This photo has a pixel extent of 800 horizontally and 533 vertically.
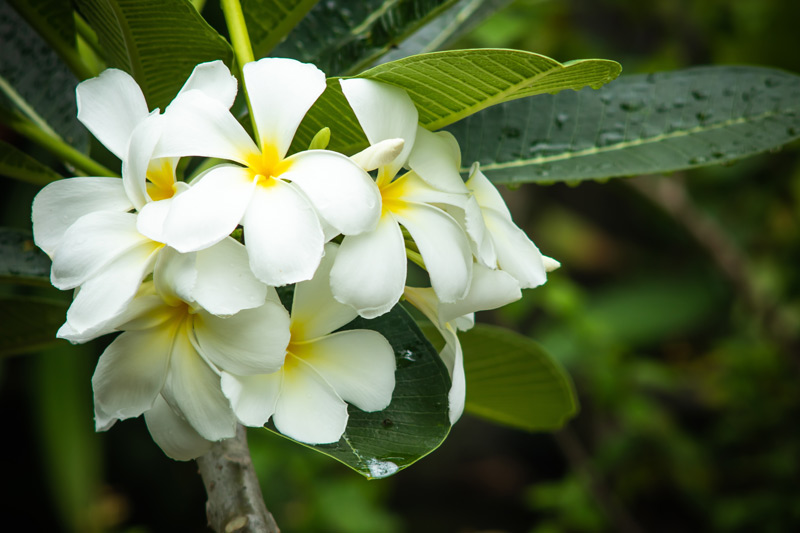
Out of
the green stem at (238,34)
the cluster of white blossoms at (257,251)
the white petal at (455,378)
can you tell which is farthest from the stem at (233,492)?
the green stem at (238,34)

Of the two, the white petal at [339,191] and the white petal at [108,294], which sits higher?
the white petal at [339,191]

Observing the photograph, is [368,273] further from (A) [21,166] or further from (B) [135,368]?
(A) [21,166]

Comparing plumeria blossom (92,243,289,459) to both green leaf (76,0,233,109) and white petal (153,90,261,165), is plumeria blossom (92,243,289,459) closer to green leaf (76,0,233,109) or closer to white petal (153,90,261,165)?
white petal (153,90,261,165)

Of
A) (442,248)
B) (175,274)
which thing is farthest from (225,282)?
(442,248)

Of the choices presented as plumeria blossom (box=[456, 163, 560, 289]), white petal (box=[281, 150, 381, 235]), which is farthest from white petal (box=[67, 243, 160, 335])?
plumeria blossom (box=[456, 163, 560, 289])

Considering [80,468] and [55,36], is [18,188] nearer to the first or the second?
[80,468]

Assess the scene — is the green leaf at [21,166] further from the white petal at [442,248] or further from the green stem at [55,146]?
the white petal at [442,248]

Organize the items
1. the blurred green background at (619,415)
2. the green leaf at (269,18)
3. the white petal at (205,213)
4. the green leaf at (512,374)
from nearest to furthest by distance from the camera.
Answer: the white petal at (205,213)
the green leaf at (269,18)
the green leaf at (512,374)
the blurred green background at (619,415)

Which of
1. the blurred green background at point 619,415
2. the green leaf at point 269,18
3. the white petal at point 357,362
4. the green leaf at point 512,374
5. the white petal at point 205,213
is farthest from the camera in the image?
the blurred green background at point 619,415
